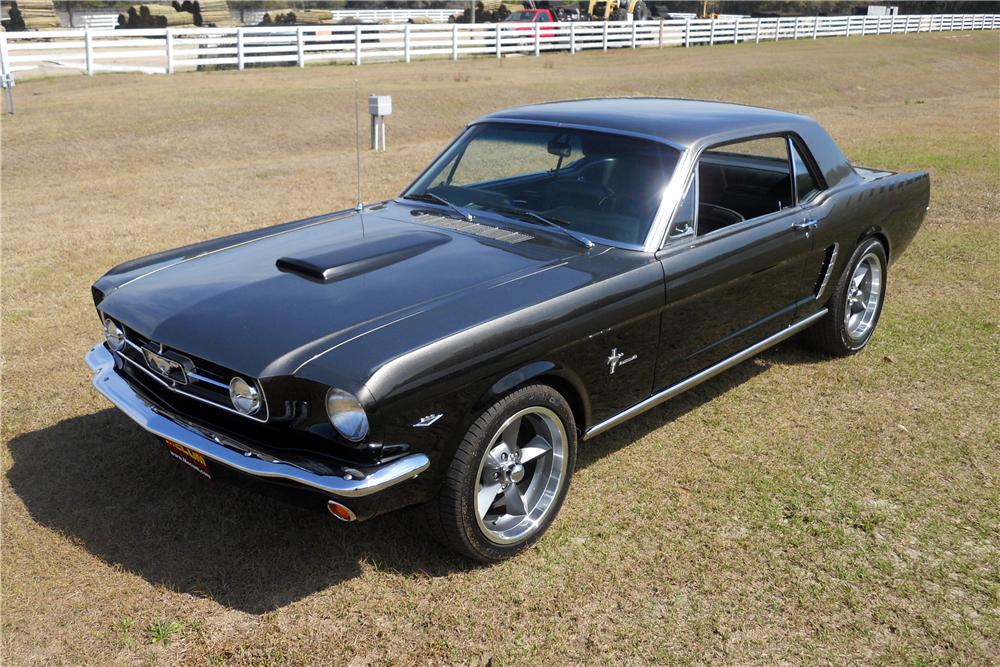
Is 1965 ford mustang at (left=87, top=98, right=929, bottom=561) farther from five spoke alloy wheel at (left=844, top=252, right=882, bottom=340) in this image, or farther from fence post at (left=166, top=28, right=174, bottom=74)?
fence post at (left=166, top=28, right=174, bottom=74)

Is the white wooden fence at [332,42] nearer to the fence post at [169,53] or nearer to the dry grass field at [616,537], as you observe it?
the fence post at [169,53]

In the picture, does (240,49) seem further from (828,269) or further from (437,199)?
(828,269)

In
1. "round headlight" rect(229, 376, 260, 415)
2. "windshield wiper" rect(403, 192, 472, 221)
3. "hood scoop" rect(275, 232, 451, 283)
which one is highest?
"windshield wiper" rect(403, 192, 472, 221)

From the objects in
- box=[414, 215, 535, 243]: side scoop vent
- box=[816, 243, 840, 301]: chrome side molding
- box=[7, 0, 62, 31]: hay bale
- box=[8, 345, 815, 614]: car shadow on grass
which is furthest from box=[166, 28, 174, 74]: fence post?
box=[816, 243, 840, 301]: chrome side molding

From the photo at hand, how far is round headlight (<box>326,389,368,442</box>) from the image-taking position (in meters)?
2.90

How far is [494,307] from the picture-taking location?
10.8ft

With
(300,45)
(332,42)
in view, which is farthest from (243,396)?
(332,42)

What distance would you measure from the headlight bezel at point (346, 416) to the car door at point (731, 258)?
1570mm

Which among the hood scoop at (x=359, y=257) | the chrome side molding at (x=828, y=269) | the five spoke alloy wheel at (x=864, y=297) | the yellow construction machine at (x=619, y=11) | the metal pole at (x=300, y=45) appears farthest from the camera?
the yellow construction machine at (x=619, y=11)

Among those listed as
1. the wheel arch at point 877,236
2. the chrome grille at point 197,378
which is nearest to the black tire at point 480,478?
the chrome grille at point 197,378

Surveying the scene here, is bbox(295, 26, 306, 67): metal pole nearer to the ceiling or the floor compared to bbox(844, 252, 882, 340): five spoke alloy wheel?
nearer to the ceiling

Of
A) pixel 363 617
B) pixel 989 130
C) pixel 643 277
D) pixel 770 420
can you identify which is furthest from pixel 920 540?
pixel 989 130

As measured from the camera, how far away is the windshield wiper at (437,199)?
14.4 feet

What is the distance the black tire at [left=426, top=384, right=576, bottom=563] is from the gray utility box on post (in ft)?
30.6
